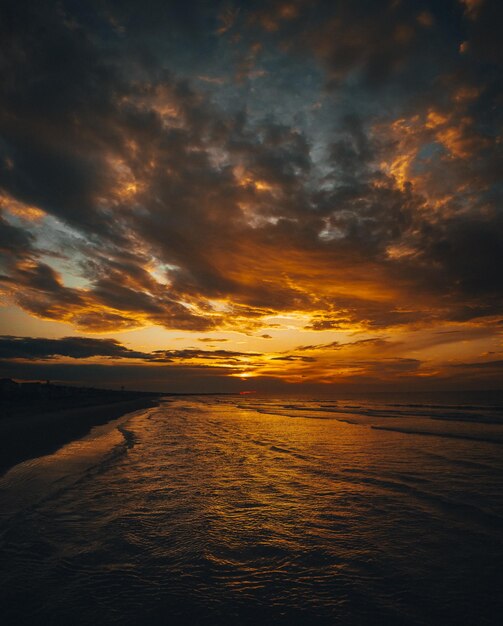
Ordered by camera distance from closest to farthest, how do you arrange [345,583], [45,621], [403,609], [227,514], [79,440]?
[45,621]
[403,609]
[345,583]
[227,514]
[79,440]

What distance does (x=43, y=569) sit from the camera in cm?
593

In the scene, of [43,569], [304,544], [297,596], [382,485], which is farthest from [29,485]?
[382,485]

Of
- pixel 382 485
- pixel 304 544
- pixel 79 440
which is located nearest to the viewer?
pixel 304 544

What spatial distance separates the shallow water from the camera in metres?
4.98

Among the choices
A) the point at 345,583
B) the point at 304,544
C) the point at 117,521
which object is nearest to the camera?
the point at 345,583

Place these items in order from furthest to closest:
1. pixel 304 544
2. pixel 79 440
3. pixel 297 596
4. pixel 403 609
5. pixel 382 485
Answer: pixel 79 440, pixel 382 485, pixel 304 544, pixel 297 596, pixel 403 609

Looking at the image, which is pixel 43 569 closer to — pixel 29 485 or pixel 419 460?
pixel 29 485

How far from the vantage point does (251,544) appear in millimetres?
7152

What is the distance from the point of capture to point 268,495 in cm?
1055

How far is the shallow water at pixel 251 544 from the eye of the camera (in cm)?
498

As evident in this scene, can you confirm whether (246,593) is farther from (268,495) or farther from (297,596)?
(268,495)

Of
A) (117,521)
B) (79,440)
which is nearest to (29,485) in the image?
(117,521)

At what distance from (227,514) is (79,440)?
1745 cm

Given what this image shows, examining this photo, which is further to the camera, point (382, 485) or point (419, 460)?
point (419, 460)
